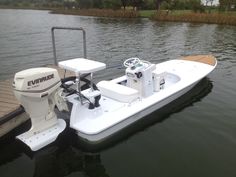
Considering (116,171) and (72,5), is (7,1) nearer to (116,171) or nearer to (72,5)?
(72,5)

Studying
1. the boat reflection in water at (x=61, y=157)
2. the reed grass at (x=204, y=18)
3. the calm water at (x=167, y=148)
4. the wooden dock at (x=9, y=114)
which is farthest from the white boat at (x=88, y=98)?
the reed grass at (x=204, y=18)

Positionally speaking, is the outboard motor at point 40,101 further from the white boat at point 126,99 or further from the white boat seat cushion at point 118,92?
the white boat seat cushion at point 118,92

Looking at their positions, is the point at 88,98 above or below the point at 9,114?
above

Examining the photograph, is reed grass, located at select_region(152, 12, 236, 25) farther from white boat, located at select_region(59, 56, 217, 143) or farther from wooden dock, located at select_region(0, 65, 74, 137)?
wooden dock, located at select_region(0, 65, 74, 137)

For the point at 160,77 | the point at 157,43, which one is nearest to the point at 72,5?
the point at 157,43

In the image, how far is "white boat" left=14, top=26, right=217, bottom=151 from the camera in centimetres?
461

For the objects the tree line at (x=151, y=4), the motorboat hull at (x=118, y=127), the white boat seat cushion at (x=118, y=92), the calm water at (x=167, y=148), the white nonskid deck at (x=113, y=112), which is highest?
the tree line at (x=151, y=4)

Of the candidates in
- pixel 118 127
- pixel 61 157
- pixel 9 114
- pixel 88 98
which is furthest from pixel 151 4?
pixel 61 157

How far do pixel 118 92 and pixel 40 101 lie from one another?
197cm

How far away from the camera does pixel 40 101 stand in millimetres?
4695

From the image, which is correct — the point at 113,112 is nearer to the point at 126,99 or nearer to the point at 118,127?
the point at 118,127

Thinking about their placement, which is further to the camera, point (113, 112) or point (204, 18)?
point (204, 18)

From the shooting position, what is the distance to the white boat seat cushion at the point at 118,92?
6.01 metres

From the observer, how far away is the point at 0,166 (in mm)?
4875
